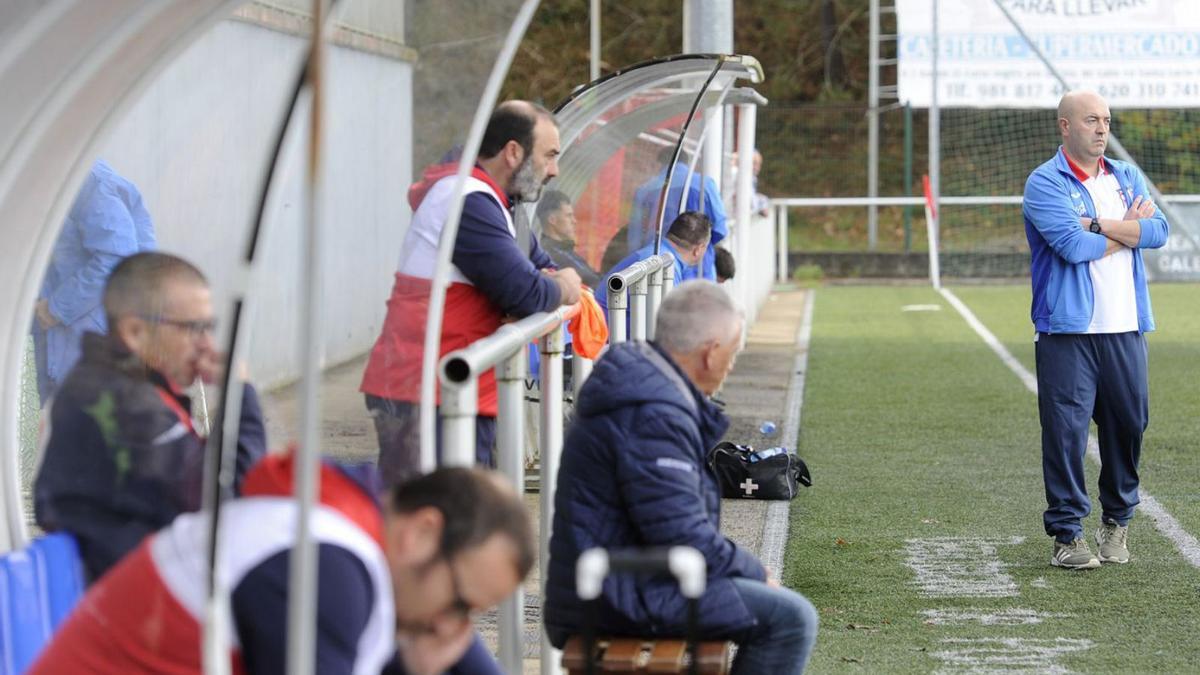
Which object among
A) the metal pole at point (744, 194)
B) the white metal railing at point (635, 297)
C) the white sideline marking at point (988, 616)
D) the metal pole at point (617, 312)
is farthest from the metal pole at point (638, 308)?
the metal pole at point (744, 194)

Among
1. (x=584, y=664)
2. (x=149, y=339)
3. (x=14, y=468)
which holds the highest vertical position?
(x=149, y=339)

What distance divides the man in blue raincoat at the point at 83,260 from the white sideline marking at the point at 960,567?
12.7 feet

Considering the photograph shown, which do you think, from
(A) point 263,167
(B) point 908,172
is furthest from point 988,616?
(B) point 908,172

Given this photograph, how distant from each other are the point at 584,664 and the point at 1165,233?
420 centimetres

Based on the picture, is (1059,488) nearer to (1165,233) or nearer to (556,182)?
(1165,233)

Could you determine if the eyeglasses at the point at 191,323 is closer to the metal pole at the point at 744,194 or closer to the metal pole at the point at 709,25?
the metal pole at the point at 709,25

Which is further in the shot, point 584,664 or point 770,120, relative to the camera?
point 770,120

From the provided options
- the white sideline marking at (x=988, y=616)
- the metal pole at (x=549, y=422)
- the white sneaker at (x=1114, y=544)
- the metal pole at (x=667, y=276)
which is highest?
the metal pole at (x=667, y=276)

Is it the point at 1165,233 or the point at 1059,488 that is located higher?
the point at 1165,233

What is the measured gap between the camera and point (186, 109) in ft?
11.6

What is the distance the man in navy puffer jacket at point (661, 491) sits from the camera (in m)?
4.31

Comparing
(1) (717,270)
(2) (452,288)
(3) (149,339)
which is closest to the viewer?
(3) (149,339)

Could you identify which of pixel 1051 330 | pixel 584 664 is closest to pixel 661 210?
pixel 1051 330

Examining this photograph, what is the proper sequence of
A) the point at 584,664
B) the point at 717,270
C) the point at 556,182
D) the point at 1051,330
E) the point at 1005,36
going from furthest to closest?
the point at 1005,36 < the point at 717,270 < the point at 556,182 < the point at 1051,330 < the point at 584,664
